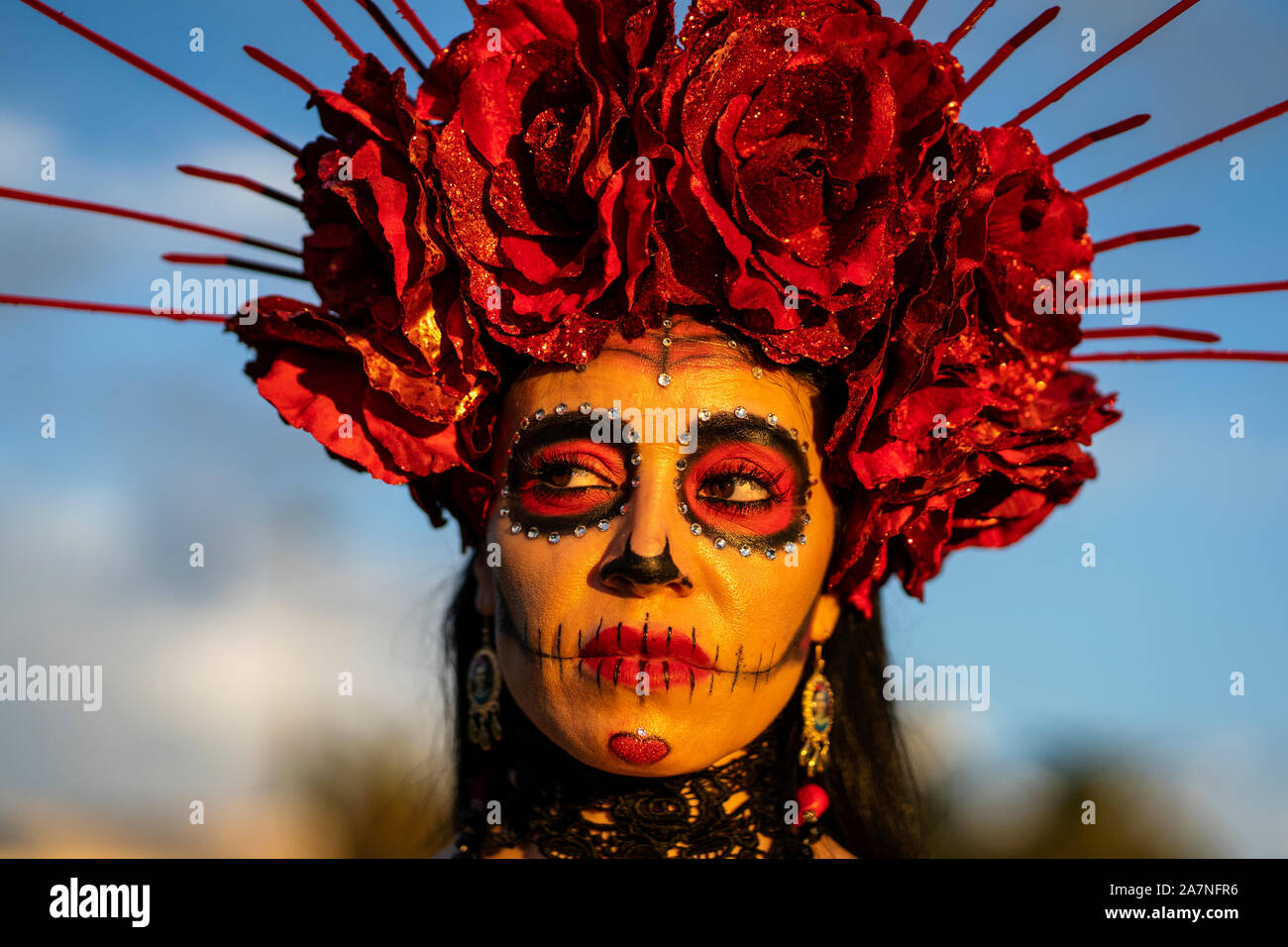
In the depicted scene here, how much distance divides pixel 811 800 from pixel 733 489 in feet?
3.27

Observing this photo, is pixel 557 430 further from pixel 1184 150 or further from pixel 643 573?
pixel 1184 150

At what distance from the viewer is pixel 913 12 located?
11.4 ft

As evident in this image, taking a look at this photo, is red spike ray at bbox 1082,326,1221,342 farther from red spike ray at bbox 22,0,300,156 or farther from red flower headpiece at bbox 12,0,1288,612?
red spike ray at bbox 22,0,300,156

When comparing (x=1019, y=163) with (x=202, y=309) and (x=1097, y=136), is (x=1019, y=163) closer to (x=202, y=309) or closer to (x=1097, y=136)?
(x=1097, y=136)

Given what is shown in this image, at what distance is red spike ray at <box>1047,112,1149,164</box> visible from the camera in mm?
3465

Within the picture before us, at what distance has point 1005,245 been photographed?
11.4 feet

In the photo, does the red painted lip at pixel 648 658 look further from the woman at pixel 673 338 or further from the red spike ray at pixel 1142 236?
the red spike ray at pixel 1142 236

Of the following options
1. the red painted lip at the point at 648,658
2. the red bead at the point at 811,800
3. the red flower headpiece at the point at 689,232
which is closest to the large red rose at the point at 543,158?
the red flower headpiece at the point at 689,232

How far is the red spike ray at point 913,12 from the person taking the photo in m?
3.45

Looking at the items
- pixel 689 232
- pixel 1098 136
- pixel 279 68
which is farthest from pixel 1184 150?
pixel 279 68

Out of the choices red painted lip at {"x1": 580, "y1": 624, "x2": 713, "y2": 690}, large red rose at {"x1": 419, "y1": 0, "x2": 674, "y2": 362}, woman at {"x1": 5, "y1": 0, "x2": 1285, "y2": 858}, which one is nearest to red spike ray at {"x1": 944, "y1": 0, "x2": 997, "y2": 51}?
woman at {"x1": 5, "y1": 0, "x2": 1285, "y2": 858}

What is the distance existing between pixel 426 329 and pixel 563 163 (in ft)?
1.75

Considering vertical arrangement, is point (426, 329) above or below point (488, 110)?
below

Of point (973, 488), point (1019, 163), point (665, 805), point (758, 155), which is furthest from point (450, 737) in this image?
point (1019, 163)
